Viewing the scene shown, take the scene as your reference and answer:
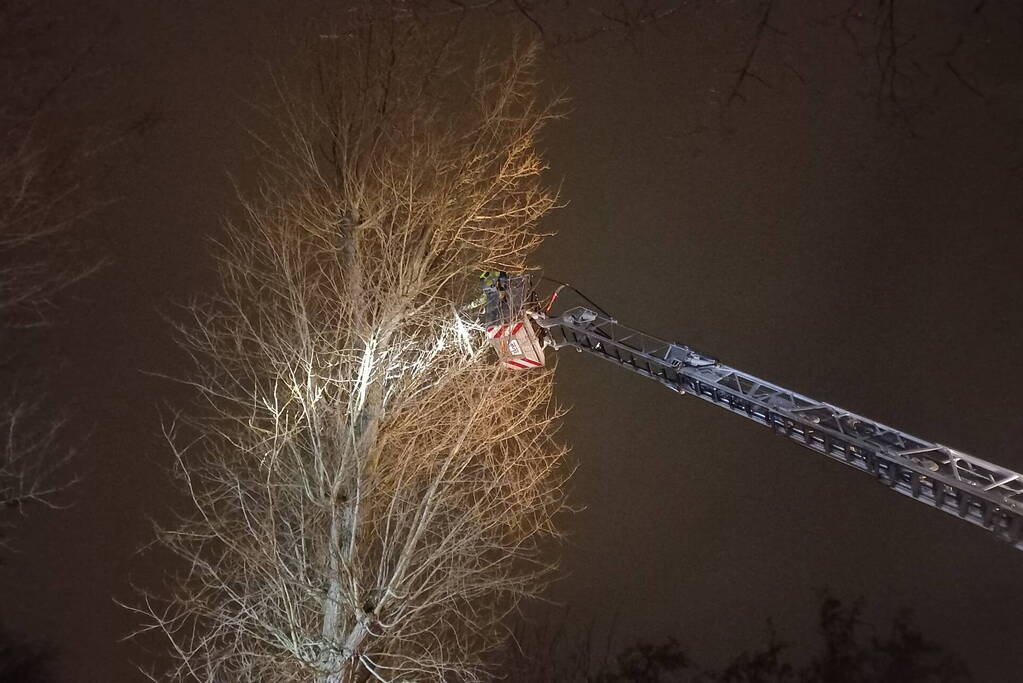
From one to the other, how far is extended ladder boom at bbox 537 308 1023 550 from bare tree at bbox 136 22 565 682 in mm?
787

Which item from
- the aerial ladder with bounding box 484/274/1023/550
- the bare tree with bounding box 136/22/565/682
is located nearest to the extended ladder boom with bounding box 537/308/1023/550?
the aerial ladder with bounding box 484/274/1023/550

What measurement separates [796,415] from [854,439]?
0.29 metres

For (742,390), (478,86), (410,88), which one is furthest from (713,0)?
(742,390)

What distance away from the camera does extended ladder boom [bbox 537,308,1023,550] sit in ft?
11.7

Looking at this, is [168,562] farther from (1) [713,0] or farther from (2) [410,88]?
(1) [713,0]

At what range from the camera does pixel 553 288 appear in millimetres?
5559

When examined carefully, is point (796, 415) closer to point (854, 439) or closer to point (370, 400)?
point (854, 439)

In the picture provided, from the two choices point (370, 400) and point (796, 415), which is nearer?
point (796, 415)

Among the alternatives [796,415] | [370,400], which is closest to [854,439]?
[796,415]

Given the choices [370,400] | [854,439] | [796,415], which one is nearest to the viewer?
[854,439]

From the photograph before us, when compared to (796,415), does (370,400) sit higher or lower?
lower

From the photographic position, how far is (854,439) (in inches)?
150

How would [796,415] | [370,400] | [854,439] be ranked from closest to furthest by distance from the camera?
[854,439], [796,415], [370,400]

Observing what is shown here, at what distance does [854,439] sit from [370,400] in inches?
97.9
